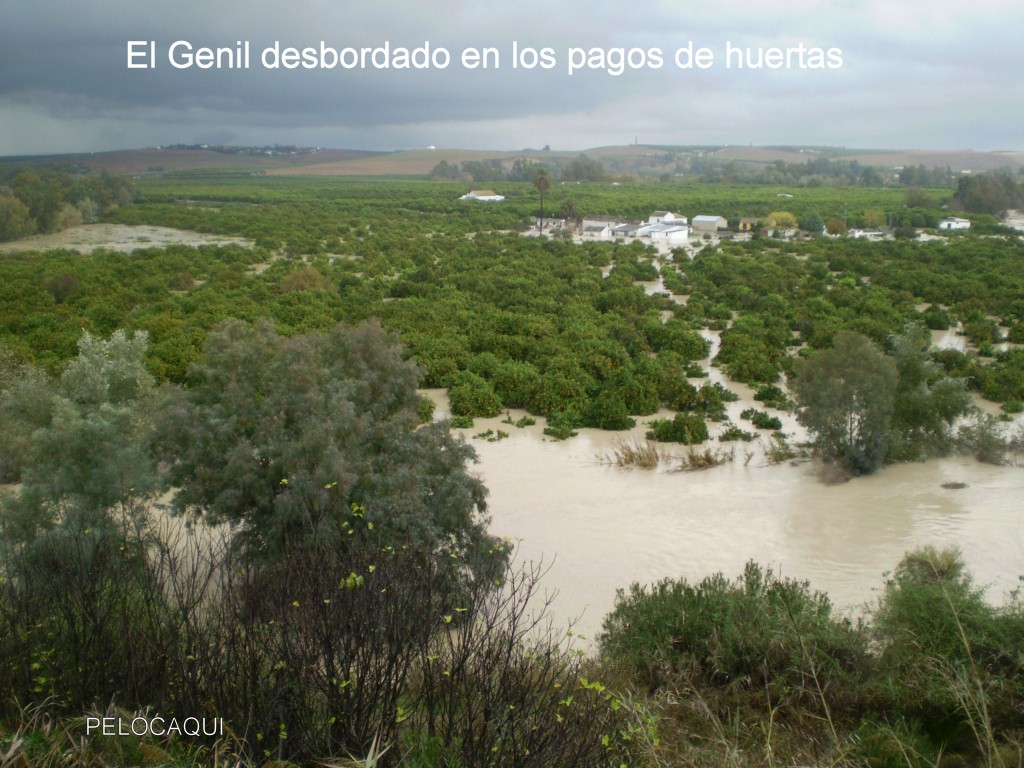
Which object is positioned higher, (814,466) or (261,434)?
(261,434)

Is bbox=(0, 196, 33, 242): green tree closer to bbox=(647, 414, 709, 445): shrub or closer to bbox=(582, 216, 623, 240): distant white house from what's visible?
bbox=(582, 216, 623, 240): distant white house

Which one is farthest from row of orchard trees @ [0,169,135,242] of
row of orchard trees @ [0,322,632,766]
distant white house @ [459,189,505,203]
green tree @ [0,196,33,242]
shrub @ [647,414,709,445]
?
shrub @ [647,414,709,445]

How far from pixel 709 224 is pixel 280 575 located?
6202 centimetres

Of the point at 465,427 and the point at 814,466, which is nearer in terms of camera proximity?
the point at 814,466

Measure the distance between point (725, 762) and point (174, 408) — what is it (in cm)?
794

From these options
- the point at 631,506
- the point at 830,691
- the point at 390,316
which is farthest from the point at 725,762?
the point at 390,316

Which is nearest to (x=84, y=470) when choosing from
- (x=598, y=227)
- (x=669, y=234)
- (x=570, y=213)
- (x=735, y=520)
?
(x=735, y=520)

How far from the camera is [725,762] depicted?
5039 mm

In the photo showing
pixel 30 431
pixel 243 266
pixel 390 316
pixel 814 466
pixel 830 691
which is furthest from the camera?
pixel 243 266

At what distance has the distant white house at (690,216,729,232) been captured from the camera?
64062 mm

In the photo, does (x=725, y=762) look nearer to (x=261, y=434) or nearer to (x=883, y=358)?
(x=261, y=434)

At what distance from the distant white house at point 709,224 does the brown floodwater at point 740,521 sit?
49.0m

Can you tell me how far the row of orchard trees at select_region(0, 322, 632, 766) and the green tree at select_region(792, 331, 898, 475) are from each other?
7.93 m

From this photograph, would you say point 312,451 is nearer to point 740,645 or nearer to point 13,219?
point 740,645
